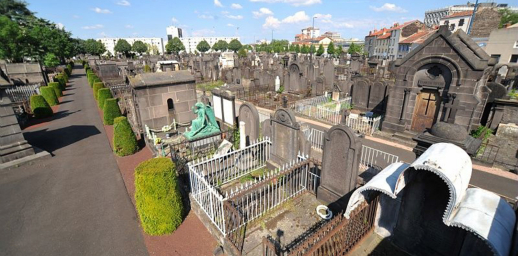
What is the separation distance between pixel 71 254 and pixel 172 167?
3042 mm

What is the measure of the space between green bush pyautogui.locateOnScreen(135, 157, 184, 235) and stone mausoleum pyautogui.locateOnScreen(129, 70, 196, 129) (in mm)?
Result: 6715

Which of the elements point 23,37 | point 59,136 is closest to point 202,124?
point 59,136

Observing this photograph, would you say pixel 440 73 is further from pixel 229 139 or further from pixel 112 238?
pixel 112 238

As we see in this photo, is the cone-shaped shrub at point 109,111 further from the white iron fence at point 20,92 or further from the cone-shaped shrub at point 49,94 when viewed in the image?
the white iron fence at point 20,92

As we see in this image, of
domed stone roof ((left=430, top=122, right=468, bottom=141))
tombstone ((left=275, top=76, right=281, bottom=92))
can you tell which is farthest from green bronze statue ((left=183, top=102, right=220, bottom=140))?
tombstone ((left=275, top=76, right=281, bottom=92))

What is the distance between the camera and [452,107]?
967cm

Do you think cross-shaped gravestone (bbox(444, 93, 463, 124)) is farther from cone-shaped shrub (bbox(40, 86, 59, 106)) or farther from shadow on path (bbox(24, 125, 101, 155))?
cone-shaped shrub (bbox(40, 86, 59, 106))

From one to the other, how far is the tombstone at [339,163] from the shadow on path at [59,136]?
1284 cm

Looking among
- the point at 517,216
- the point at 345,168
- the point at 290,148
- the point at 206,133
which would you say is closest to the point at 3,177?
the point at 206,133

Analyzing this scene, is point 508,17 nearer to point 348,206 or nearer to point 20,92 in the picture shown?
point 348,206

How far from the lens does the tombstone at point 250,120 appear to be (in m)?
9.81

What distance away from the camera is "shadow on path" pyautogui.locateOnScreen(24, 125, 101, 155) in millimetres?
11750

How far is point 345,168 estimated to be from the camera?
6426mm

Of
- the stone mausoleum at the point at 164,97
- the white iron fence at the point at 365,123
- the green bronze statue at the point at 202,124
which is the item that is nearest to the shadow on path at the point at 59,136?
the stone mausoleum at the point at 164,97
